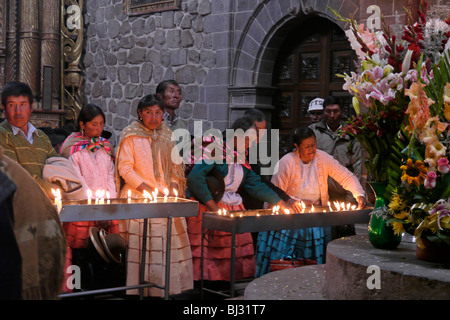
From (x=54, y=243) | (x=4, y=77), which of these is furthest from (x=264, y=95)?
(x=54, y=243)

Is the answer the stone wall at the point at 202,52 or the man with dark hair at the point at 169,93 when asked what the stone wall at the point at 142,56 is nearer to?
the stone wall at the point at 202,52

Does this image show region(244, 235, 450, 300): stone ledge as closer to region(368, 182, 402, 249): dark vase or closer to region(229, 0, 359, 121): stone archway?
region(368, 182, 402, 249): dark vase

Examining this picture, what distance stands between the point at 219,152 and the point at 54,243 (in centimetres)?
408

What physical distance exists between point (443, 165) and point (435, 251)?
1.14 ft

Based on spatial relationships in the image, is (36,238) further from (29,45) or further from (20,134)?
(29,45)

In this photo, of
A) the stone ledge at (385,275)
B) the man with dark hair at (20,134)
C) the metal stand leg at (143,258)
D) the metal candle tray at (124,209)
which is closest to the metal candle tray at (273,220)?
the metal candle tray at (124,209)

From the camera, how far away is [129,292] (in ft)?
16.5

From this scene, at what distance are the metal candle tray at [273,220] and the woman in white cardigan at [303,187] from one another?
23.2 inches

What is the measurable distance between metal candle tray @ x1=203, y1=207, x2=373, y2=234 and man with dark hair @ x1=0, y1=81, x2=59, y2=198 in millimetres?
1127

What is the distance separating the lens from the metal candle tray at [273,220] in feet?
14.0

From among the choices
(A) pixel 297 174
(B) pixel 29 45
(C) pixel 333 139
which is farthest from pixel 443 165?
(B) pixel 29 45

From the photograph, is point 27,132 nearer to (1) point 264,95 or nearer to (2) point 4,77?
(1) point 264,95

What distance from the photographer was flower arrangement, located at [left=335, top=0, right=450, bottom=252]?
8.05ft

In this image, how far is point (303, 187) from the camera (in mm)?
5371
